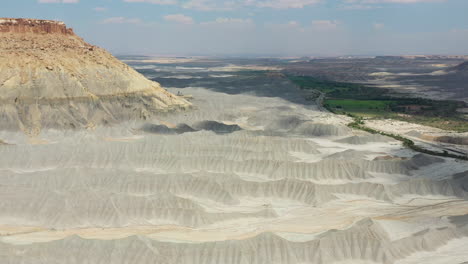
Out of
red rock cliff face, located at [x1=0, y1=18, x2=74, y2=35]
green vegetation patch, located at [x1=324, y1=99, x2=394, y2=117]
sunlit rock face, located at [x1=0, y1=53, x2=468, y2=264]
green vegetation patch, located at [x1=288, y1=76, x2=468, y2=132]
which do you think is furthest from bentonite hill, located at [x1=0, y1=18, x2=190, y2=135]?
green vegetation patch, located at [x1=288, y1=76, x2=468, y2=132]

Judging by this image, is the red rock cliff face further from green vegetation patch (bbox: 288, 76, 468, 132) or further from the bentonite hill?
green vegetation patch (bbox: 288, 76, 468, 132)

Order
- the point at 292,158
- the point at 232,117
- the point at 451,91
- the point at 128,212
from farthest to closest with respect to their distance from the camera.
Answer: the point at 451,91 → the point at 232,117 → the point at 292,158 → the point at 128,212

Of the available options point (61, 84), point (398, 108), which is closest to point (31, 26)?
point (61, 84)

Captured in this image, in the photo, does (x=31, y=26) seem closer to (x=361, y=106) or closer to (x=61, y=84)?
(x=61, y=84)

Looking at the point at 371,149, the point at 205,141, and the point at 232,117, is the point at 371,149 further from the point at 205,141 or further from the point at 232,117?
the point at 232,117

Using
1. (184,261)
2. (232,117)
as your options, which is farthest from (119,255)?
(232,117)

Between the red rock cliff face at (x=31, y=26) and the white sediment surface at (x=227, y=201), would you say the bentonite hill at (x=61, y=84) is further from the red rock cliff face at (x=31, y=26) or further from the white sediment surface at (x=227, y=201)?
the white sediment surface at (x=227, y=201)

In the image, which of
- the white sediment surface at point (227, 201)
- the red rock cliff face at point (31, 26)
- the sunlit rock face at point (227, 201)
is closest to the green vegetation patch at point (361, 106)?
the sunlit rock face at point (227, 201)
